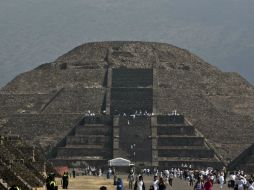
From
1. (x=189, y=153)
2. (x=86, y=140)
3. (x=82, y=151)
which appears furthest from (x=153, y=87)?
(x=82, y=151)

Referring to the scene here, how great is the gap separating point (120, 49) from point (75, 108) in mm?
17693

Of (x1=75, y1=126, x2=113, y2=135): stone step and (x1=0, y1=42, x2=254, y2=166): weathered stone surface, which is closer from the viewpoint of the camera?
(x1=75, y1=126, x2=113, y2=135): stone step

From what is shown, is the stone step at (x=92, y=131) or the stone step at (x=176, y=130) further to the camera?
the stone step at (x=92, y=131)

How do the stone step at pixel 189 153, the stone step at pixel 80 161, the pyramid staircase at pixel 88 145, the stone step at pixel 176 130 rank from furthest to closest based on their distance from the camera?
the stone step at pixel 176 130
the stone step at pixel 189 153
the pyramid staircase at pixel 88 145
the stone step at pixel 80 161

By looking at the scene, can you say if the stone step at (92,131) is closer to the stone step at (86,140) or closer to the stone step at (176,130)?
the stone step at (86,140)

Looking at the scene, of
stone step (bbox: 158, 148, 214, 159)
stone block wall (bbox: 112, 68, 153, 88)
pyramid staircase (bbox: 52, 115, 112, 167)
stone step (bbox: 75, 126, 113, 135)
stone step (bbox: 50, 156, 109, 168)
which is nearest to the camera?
stone step (bbox: 50, 156, 109, 168)

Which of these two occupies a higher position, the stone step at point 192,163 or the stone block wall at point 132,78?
the stone block wall at point 132,78

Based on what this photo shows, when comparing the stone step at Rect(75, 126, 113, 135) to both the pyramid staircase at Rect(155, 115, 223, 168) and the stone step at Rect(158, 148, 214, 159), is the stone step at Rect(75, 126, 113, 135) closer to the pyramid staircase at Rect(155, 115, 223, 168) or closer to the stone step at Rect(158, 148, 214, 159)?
the pyramid staircase at Rect(155, 115, 223, 168)

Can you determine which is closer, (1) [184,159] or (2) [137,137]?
(1) [184,159]

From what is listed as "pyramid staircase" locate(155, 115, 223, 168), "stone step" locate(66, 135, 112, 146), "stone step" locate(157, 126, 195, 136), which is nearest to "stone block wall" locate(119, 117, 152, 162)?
"pyramid staircase" locate(155, 115, 223, 168)

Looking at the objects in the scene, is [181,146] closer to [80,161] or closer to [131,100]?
[80,161]

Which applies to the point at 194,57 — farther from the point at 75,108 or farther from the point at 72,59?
the point at 75,108

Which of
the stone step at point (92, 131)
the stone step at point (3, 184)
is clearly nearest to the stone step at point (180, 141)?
the stone step at point (92, 131)

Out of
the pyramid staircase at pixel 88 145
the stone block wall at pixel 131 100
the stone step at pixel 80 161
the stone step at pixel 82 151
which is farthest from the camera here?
the stone block wall at pixel 131 100
